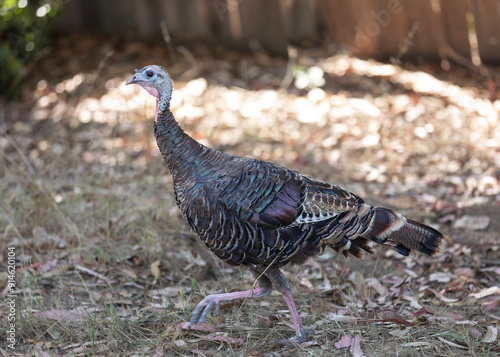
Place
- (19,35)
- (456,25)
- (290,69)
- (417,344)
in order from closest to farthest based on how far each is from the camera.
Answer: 1. (417,344)
2. (456,25)
3. (19,35)
4. (290,69)

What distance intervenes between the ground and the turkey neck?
84 cm

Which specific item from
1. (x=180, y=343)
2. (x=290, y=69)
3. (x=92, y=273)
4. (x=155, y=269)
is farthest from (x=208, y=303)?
(x=290, y=69)

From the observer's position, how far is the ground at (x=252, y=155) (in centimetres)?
345

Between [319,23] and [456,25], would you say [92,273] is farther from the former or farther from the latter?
[456,25]

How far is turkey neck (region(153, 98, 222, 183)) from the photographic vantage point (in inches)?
134

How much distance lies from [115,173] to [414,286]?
298 cm

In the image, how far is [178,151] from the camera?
3426 millimetres

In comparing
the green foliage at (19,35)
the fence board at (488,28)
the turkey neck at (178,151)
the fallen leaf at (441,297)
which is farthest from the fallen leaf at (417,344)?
the green foliage at (19,35)

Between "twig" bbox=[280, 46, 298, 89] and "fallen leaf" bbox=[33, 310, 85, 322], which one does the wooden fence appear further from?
"fallen leaf" bbox=[33, 310, 85, 322]

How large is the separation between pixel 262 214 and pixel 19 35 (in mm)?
4856

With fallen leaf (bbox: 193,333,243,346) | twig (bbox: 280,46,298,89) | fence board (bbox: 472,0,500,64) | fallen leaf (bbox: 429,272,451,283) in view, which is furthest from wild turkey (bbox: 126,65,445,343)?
fence board (bbox: 472,0,500,64)

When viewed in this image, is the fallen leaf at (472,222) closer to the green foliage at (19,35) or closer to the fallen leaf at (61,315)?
the fallen leaf at (61,315)

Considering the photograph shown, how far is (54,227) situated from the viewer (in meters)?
4.62

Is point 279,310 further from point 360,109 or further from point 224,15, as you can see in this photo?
point 224,15
